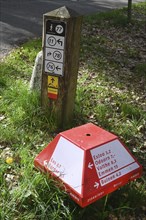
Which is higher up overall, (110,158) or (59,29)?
(59,29)

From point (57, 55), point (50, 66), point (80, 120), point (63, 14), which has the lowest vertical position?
point (80, 120)

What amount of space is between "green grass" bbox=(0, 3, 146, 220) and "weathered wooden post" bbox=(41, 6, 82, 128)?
0.19 metres

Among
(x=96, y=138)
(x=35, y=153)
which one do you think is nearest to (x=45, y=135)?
(x=35, y=153)

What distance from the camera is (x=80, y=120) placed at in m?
4.36

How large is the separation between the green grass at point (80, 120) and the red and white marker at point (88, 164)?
0.15 metres

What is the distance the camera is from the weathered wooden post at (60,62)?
11.9ft

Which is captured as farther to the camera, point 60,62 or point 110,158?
point 60,62

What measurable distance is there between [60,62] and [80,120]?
91cm

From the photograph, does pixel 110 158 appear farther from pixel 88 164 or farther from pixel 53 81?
pixel 53 81

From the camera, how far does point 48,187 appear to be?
2881mm

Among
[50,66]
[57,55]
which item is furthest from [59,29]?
[50,66]

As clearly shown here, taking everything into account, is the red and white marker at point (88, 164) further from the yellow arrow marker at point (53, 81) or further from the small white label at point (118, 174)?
the yellow arrow marker at point (53, 81)

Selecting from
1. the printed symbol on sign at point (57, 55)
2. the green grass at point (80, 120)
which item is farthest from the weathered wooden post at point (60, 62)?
the green grass at point (80, 120)

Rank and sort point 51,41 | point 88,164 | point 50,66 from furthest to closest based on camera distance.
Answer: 1. point 50,66
2. point 51,41
3. point 88,164
